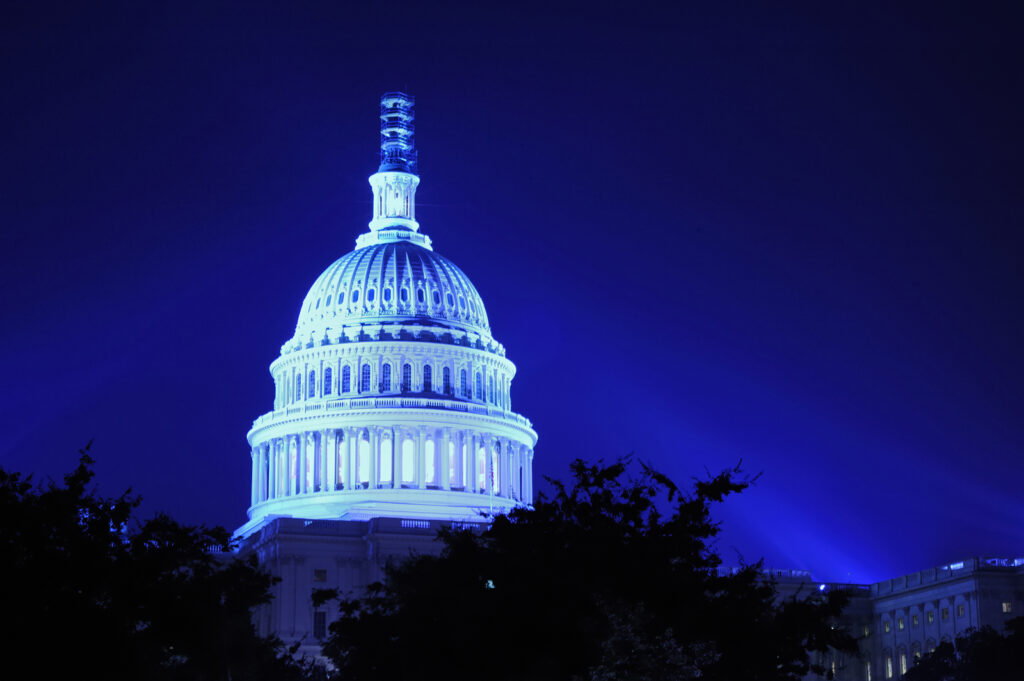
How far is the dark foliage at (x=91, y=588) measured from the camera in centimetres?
5553

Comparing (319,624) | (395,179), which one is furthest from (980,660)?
(395,179)

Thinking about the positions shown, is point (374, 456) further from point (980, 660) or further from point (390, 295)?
point (980, 660)

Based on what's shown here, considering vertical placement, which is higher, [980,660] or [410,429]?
[410,429]

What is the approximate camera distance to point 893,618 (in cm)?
17238

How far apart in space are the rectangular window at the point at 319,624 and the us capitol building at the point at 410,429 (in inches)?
447

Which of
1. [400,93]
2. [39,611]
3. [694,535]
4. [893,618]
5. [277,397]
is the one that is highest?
[400,93]

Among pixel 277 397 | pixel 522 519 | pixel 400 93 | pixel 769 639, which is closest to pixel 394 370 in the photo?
pixel 277 397

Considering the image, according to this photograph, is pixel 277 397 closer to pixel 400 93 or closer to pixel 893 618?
pixel 400 93

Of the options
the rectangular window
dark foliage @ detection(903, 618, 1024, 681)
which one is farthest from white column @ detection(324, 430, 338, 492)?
A: dark foliage @ detection(903, 618, 1024, 681)

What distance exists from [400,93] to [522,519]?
112 m

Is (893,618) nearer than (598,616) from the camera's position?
No

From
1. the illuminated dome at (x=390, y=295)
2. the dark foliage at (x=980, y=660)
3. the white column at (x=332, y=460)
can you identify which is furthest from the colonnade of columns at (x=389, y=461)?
the dark foliage at (x=980, y=660)

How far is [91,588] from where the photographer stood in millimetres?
59375

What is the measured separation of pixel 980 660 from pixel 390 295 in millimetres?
74272
